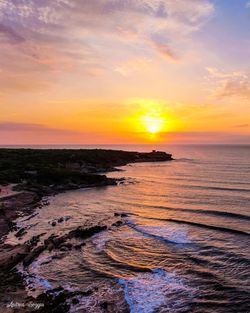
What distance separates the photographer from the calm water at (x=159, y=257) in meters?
16.4

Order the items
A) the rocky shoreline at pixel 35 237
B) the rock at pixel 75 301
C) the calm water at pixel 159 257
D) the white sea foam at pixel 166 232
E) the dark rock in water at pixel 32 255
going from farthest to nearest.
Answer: the white sea foam at pixel 166 232, the dark rock in water at pixel 32 255, the calm water at pixel 159 257, the rock at pixel 75 301, the rocky shoreline at pixel 35 237

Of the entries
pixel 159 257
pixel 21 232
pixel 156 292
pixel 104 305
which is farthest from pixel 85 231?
pixel 104 305

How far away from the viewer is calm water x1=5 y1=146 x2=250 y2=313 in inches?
645

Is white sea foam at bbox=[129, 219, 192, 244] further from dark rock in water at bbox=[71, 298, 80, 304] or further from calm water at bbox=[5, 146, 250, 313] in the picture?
dark rock in water at bbox=[71, 298, 80, 304]

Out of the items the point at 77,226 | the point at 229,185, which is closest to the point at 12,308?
the point at 77,226

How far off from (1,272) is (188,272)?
36.1ft

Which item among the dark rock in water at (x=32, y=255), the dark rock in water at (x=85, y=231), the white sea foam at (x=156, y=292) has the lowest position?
the white sea foam at (x=156, y=292)

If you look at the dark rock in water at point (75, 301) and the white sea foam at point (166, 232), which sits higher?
the white sea foam at point (166, 232)

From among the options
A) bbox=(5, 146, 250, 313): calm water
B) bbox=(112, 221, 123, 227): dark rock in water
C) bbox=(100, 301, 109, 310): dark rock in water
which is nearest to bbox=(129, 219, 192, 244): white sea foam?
bbox=(5, 146, 250, 313): calm water

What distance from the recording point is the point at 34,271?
19344 mm

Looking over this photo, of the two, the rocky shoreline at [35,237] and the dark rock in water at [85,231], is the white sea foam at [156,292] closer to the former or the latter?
the rocky shoreline at [35,237]

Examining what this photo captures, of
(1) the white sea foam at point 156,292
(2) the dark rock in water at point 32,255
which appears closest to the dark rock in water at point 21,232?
(2) the dark rock in water at point 32,255

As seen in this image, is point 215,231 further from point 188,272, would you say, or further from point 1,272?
point 1,272

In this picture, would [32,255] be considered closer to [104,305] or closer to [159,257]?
[104,305]
